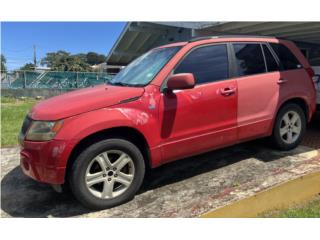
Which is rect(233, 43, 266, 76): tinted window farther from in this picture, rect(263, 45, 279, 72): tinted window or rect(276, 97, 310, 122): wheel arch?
rect(276, 97, 310, 122): wheel arch

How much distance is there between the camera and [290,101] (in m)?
5.15

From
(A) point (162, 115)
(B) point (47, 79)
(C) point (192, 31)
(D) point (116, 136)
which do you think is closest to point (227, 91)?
(A) point (162, 115)

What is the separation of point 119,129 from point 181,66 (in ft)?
3.80

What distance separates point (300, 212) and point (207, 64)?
83.2 inches

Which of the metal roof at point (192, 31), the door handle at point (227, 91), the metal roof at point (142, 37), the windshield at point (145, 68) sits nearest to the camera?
the windshield at point (145, 68)

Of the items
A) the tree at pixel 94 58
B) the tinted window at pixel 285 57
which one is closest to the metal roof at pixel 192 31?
the tinted window at pixel 285 57

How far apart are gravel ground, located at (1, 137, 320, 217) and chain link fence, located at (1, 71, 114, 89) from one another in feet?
55.7

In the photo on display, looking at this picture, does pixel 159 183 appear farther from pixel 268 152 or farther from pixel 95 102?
pixel 268 152

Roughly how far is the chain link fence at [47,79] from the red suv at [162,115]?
56.0 ft

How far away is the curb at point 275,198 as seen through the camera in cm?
357

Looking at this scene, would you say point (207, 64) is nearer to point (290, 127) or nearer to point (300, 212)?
point (290, 127)

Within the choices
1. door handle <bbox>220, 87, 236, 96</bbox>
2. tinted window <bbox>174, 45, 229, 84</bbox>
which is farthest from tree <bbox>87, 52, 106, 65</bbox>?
door handle <bbox>220, 87, 236, 96</bbox>

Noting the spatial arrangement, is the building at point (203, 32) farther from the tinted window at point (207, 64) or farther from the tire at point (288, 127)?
the tinted window at point (207, 64)

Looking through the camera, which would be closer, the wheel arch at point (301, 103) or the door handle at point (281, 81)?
the door handle at point (281, 81)
